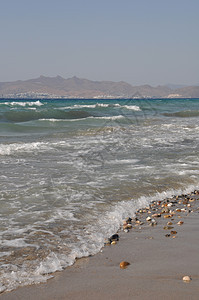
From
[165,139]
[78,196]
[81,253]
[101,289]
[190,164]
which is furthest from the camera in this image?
[165,139]

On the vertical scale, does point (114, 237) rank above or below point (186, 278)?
below

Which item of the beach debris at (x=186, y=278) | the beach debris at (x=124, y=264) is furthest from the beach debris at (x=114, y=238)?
the beach debris at (x=186, y=278)

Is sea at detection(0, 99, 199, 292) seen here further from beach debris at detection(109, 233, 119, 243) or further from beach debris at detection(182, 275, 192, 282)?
beach debris at detection(182, 275, 192, 282)

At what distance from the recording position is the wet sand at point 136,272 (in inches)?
115

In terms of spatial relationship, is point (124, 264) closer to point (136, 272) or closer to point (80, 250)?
point (136, 272)

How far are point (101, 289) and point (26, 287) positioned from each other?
651mm

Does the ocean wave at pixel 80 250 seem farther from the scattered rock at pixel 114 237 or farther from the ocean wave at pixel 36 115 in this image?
the ocean wave at pixel 36 115

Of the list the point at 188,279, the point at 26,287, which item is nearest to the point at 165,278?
the point at 188,279

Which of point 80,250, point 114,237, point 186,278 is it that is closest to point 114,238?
point 114,237

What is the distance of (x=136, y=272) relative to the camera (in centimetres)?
334

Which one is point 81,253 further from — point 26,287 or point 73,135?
point 73,135

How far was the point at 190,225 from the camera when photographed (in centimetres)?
496

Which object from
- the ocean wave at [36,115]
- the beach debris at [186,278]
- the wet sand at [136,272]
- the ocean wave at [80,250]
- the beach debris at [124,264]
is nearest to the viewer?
the wet sand at [136,272]

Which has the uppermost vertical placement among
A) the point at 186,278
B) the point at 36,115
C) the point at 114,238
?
the point at 36,115
